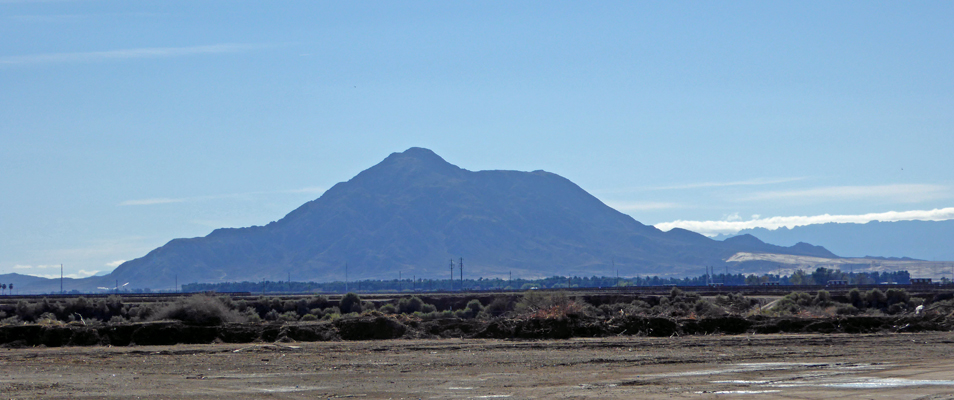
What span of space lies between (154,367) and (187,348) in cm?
610

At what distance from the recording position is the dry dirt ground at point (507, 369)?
18.3 m

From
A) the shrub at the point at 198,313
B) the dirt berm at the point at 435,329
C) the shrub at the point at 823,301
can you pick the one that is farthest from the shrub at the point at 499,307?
the dirt berm at the point at 435,329

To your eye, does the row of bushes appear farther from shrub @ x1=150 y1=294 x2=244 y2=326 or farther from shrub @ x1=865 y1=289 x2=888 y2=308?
shrub @ x1=150 y1=294 x2=244 y2=326

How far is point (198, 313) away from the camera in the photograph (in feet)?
126

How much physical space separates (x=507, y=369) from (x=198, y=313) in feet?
64.5

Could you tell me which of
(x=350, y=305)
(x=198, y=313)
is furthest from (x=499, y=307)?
(x=198, y=313)

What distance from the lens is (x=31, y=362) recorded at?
25.8m

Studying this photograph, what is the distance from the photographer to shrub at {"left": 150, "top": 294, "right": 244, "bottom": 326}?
37.4m

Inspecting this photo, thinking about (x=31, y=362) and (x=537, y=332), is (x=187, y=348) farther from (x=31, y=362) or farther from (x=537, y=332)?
(x=537, y=332)

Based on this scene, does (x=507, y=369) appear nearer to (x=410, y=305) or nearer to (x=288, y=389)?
(x=288, y=389)

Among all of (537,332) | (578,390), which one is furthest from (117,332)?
(578,390)

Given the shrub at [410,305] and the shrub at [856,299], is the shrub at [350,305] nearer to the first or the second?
the shrub at [410,305]

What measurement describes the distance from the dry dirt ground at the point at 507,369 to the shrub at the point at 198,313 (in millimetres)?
6120

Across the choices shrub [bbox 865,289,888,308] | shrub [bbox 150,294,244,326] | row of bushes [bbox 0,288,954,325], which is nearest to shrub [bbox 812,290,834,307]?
row of bushes [bbox 0,288,954,325]
